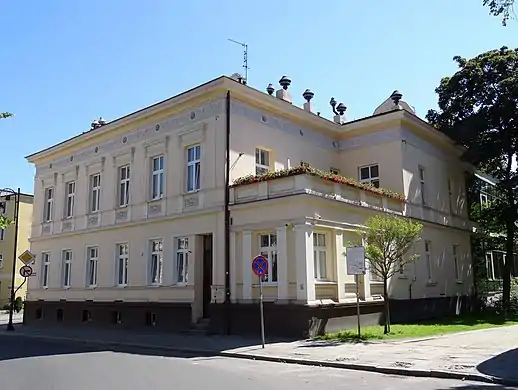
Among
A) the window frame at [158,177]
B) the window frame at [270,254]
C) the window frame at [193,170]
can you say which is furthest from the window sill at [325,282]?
the window frame at [158,177]

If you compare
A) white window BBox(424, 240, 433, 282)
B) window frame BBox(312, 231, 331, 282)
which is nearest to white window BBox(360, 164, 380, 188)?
white window BBox(424, 240, 433, 282)

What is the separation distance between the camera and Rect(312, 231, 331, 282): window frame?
18688 millimetres

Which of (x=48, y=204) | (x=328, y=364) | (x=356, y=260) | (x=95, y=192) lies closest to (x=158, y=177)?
(x=95, y=192)

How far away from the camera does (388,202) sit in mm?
22516

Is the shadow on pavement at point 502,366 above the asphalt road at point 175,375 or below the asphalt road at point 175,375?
above

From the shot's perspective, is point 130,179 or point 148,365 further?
point 130,179

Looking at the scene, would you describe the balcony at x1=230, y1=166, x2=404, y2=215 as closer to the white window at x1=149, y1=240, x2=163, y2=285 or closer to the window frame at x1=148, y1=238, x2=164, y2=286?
the window frame at x1=148, y1=238, x2=164, y2=286

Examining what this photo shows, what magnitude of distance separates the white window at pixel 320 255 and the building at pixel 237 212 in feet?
0.21

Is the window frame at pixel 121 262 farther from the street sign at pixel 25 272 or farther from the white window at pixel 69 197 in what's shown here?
the white window at pixel 69 197

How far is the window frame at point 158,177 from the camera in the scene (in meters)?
23.3

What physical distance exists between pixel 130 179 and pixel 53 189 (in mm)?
7549

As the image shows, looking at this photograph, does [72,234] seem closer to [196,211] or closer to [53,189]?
[53,189]

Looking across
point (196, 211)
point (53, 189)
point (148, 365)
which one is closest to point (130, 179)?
point (196, 211)

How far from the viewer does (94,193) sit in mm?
27141
